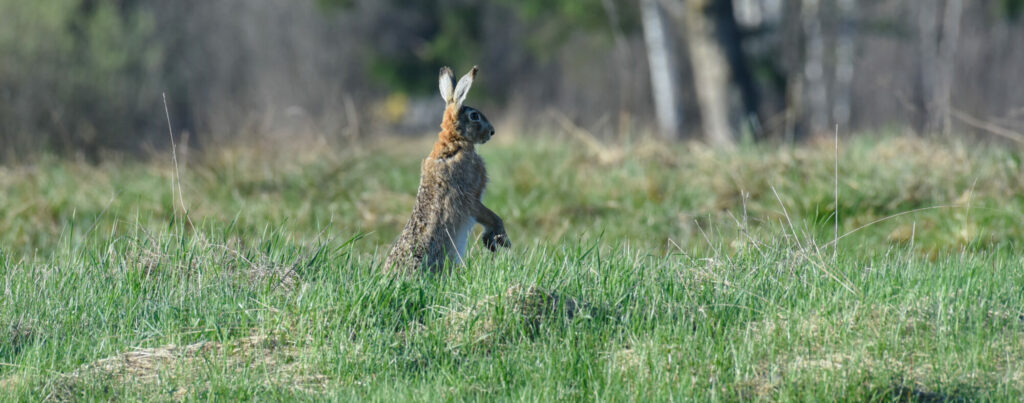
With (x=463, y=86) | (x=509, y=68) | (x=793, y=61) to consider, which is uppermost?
(x=509, y=68)

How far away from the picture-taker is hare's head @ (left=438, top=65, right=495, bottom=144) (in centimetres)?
556

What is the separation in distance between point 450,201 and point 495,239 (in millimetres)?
343

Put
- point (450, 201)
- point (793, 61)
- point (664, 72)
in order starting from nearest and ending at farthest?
point (450, 201) < point (793, 61) < point (664, 72)

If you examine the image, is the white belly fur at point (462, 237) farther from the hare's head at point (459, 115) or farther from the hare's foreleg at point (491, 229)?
the hare's head at point (459, 115)

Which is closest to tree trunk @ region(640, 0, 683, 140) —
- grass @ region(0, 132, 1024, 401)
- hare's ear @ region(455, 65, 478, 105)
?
grass @ region(0, 132, 1024, 401)

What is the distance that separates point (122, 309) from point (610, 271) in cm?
233

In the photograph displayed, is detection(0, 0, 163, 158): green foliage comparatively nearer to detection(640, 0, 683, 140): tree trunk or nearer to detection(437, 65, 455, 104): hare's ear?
detection(640, 0, 683, 140): tree trunk

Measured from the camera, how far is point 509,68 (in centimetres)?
2941

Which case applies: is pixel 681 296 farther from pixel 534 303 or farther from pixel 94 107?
pixel 94 107

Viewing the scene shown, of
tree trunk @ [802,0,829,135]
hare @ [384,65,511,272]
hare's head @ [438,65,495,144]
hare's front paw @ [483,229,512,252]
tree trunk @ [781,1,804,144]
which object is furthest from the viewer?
tree trunk @ [802,0,829,135]

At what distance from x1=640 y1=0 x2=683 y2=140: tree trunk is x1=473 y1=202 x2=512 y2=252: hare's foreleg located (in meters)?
12.2

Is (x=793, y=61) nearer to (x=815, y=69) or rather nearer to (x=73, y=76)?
(x=815, y=69)

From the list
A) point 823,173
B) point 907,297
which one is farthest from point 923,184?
point 907,297

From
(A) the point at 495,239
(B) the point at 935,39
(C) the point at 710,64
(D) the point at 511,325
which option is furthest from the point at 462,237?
(B) the point at 935,39
